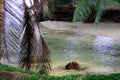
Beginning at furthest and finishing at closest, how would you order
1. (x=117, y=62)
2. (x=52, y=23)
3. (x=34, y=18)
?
1. (x=52, y=23)
2. (x=117, y=62)
3. (x=34, y=18)

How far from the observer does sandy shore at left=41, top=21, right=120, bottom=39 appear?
56.6ft

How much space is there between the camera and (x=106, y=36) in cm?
1666

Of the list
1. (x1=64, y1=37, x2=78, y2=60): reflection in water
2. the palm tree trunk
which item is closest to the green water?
(x1=64, y1=37, x2=78, y2=60): reflection in water

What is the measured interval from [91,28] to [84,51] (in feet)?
18.2

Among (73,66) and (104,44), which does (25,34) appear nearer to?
(73,66)

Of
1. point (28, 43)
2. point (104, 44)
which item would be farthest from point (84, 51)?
point (28, 43)

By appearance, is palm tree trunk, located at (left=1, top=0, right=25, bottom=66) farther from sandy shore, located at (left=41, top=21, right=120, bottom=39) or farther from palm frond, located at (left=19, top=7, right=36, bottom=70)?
sandy shore, located at (left=41, top=21, right=120, bottom=39)

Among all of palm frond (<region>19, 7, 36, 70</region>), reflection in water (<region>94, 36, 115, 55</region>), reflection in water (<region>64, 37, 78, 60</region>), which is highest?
palm frond (<region>19, 7, 36, 70</region>)

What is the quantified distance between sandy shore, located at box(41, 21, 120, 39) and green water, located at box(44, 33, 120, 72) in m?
0.82

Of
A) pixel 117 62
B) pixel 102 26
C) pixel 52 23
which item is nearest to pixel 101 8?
pixel 117 62

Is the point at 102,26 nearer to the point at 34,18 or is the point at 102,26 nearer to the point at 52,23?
the point at 52,23

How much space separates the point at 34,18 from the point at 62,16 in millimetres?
13346

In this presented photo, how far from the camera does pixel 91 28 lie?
60.8ft

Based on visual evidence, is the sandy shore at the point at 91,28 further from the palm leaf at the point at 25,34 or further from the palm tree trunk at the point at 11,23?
the palm leaf at the point at 25,34
